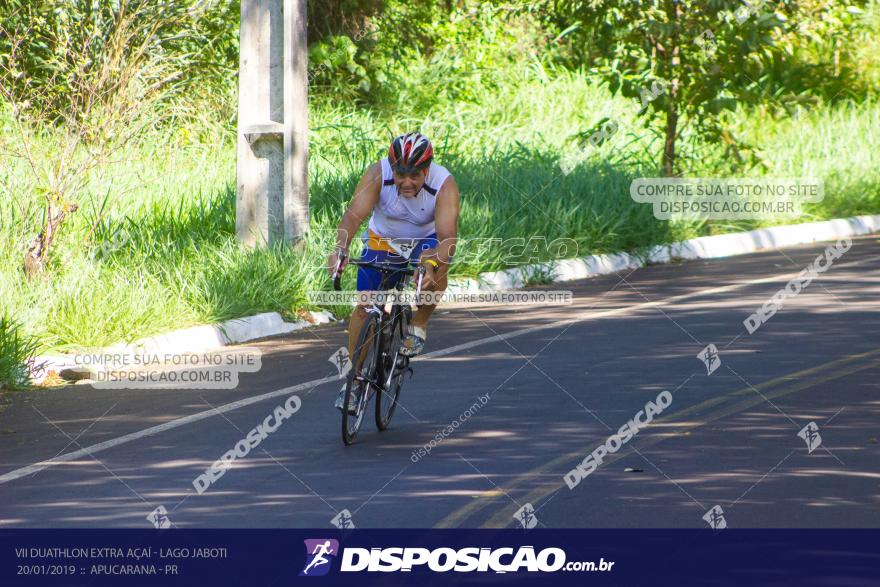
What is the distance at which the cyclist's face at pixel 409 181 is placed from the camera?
9102mm

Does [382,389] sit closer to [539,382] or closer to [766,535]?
[539,382]

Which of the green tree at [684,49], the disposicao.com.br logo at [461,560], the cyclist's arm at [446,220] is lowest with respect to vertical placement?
the disposicao.com.br logo at [461,560]

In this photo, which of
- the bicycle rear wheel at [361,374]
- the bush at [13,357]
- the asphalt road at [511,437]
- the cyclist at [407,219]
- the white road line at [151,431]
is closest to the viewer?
the asphalt road at [511,437]

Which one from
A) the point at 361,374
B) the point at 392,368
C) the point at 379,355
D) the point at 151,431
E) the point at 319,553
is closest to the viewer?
the point at 319,553

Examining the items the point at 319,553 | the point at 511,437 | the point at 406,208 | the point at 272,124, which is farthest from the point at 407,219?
the point at 272,124

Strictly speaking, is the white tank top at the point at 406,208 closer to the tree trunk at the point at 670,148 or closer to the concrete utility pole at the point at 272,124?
the concrete utility pole at the point at 272,124

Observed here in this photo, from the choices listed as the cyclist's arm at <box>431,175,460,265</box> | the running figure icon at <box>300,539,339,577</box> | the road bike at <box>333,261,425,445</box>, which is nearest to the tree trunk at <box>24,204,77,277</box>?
the road bike at <box>333,261,425,445</box>

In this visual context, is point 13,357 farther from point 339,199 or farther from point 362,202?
point 339,199

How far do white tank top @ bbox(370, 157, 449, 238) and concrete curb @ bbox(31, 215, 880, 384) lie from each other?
341 centimetres

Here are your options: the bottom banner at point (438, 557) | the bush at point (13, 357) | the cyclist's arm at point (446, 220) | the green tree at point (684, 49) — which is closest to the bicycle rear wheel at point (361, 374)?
the cyclist's arm at point (446, 220)

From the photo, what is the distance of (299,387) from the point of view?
10875 mm

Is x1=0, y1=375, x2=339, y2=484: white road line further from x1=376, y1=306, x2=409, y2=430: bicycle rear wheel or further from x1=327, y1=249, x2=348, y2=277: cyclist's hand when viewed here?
x1=327, y1=249, x2=348, y2=277: cyclist's hand

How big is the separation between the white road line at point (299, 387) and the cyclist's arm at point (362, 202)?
5.38 feet

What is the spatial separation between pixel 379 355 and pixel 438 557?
9.00 feet
